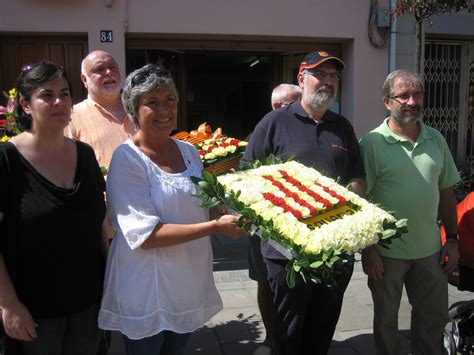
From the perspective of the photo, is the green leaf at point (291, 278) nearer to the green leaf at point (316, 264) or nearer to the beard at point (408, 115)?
the green leaf at point (316, 264)

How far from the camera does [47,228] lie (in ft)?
6.58

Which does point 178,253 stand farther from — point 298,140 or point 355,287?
point 355,287

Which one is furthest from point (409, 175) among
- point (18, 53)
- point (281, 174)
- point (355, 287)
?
point (18, 53)

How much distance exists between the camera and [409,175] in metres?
2.86

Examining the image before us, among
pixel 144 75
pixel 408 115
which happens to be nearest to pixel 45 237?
pixel 144 75

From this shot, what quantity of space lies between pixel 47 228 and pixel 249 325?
2.44m

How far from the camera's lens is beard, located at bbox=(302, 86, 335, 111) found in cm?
274

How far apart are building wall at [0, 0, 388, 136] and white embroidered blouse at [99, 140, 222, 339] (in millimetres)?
4948

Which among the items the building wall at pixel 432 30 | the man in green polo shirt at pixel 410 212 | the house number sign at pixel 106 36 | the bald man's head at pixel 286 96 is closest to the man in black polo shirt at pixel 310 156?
the man in green polo shirt at pixel 410 212

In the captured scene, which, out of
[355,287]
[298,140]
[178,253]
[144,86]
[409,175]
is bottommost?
[355,287]

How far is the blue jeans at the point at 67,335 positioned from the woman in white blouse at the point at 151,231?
10 cm

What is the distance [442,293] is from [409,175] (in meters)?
0.82

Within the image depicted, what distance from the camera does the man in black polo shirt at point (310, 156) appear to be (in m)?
2.60

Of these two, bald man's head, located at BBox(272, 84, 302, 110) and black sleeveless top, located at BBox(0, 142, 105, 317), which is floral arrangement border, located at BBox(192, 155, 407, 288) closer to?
black sleeveless top, located at BBox(0, 142, 105, 317)
